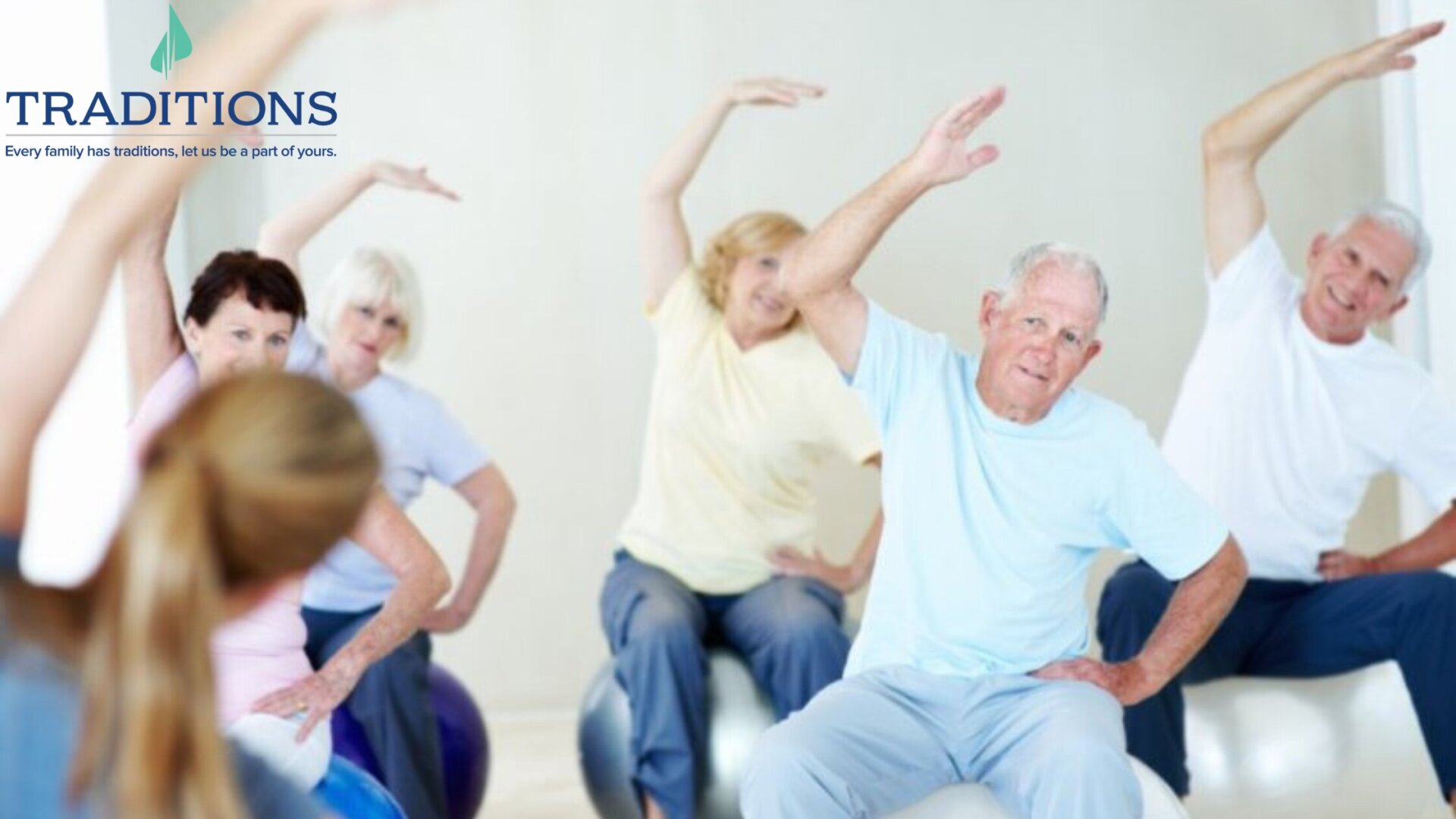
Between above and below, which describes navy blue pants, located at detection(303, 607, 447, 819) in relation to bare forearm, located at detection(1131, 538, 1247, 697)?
below

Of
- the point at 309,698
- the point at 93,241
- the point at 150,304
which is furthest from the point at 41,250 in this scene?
the point at 93,241

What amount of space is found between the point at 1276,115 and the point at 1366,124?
168 centimetres

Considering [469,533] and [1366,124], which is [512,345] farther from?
[1366,124]

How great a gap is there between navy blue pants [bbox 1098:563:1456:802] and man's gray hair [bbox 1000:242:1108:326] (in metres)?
0.83

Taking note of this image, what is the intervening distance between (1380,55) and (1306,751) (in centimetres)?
142

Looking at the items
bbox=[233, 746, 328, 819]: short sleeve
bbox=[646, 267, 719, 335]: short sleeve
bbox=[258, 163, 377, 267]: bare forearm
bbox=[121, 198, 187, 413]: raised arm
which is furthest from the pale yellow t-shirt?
bbox=[233, 746, 328, 819]: short sleeve

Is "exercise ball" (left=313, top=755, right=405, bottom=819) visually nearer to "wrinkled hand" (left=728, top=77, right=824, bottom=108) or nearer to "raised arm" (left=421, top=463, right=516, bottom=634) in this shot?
"raised arm" (left=421, top=463, right=516, bottom=634)

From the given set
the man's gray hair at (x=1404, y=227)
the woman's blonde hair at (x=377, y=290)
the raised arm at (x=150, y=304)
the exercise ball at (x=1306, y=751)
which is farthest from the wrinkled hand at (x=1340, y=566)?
the raised arm at (x=150, y=304)

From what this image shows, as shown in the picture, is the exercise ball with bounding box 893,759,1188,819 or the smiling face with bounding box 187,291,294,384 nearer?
the exercise ball with bounding box 893,759,1188,819

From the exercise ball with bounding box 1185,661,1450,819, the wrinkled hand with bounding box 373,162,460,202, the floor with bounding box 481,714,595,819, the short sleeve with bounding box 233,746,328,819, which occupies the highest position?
the wrinkled hand with bounding box 373,162,460,202

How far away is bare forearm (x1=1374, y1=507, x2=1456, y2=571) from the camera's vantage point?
420 cm

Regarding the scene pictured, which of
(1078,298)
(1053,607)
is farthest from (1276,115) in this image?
(1053,607)

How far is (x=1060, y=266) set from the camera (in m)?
3.28

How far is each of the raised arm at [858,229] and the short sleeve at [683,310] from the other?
1155 mm
